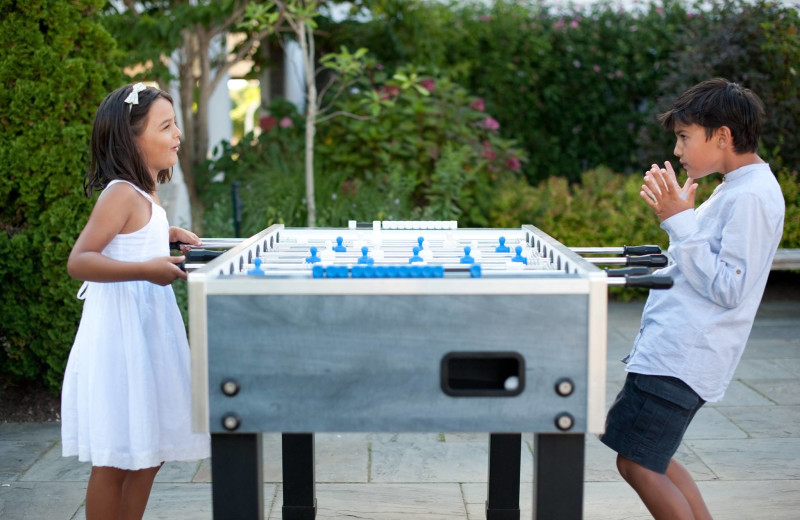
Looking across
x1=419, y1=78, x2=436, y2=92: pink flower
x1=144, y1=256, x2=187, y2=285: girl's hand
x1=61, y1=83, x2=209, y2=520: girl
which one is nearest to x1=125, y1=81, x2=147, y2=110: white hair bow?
x1=61, y1=83, x2=209, y2=520: girl

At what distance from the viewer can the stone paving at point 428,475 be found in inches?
137

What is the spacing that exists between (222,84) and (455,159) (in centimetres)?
455

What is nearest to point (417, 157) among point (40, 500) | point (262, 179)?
point (262, 179)

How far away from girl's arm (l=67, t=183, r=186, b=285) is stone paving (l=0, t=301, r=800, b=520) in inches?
51.6

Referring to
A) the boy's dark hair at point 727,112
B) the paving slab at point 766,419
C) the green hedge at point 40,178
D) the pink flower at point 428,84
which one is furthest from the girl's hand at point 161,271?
the pink flower at point 428,84

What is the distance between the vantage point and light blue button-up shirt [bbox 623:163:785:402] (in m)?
2.45

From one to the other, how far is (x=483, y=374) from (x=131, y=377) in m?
1.04

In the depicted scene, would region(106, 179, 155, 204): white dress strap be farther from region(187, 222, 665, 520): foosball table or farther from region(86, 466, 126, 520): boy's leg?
region(86, 466, 126, 520): boy's leg

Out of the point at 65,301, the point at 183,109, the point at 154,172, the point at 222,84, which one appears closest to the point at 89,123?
the point at 65,301

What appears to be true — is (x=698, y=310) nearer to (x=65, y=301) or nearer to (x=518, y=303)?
(x=518, y=303)

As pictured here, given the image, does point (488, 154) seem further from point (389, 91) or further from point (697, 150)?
point (697, 150)

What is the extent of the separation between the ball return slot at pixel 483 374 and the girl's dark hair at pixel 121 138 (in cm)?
114

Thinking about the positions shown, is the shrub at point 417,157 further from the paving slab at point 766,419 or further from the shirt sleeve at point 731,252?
the shirt sleeve at point 731,252

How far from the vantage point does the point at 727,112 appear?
2.57 metres
